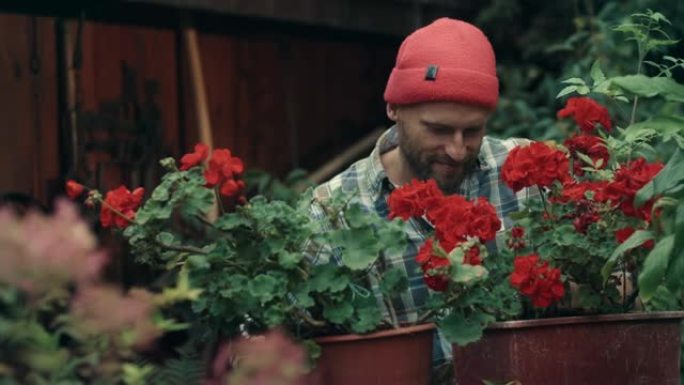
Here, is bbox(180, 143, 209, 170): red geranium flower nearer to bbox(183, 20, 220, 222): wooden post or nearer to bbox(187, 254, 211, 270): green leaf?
bbox(187, 254, 211, 270): green leaf

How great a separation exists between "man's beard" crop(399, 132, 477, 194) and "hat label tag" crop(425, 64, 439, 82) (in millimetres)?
181

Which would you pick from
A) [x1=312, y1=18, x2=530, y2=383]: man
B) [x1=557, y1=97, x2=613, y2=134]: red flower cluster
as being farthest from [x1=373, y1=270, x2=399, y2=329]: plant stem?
[x1=312, y1=18, x2=530, y2=383]: man

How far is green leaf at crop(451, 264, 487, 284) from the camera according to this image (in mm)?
2418

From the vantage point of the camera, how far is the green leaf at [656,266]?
2.37 metres

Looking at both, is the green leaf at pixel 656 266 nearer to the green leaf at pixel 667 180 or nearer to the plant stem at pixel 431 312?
the green leaf at pixel 667 180

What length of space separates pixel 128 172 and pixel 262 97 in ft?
3.58

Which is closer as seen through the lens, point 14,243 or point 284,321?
point 14,243

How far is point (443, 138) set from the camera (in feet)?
11.8

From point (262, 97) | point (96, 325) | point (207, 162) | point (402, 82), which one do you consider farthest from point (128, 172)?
point (96, 325)

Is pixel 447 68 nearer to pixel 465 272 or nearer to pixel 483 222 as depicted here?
pixel 483 222

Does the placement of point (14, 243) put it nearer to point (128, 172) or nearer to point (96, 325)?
point (96, 325)

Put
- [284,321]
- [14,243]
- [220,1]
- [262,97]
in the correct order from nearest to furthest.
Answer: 1. [14,243]
2. [284,321]
3. [220,1]
4. [262,97]

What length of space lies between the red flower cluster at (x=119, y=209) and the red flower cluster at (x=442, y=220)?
0.43m

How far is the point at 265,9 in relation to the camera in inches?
249
